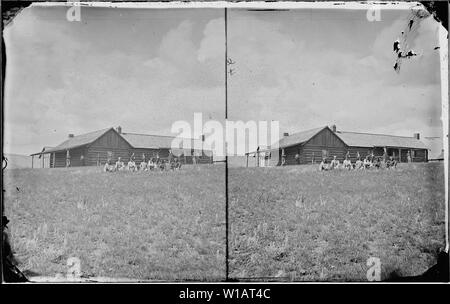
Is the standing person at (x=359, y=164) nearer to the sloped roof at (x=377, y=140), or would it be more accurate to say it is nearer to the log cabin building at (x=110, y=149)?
the sloped roof at (x=377, y=140)

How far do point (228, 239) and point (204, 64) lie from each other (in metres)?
1.56

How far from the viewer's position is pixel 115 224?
420 centimetres

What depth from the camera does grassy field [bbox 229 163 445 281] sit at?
4125 mm

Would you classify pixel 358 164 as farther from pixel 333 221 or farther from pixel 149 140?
pixel 149 140

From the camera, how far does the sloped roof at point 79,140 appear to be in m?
4.19

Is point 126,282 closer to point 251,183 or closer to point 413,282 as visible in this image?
point 251,183

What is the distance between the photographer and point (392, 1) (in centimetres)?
417

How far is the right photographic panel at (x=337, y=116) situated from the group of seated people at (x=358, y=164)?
0.09m

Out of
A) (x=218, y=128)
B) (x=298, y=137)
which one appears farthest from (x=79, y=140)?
(x=298, y=137)

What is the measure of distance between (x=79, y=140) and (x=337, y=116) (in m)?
2.30

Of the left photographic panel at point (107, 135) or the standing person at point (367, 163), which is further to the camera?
the standing person at point (367, 163)

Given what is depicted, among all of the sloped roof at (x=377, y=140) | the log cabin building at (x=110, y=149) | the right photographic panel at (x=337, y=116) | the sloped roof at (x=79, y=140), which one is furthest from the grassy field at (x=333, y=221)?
the sloped roof at (x=79, y=140)

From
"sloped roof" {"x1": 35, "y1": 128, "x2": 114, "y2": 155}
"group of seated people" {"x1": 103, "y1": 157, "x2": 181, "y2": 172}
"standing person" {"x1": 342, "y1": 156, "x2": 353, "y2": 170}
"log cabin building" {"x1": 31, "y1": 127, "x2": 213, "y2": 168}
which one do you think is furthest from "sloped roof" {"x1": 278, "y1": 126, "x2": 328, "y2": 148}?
"sloped roof" {"x1": 35, "y1": 128, "x2": 114, "y2": 155}

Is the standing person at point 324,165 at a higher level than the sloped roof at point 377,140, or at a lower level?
lower
